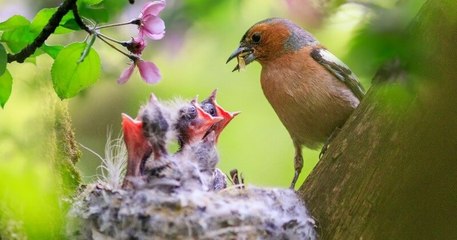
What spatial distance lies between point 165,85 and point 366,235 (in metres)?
2.98

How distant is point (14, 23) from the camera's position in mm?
1518

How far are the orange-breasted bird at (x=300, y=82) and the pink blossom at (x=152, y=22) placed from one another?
810 millimetres

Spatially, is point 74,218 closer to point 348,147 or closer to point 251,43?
point 348,147

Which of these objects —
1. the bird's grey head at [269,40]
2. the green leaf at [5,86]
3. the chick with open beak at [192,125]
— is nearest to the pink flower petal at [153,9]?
the green leaf at [5,86]

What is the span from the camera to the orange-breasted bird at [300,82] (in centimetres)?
240

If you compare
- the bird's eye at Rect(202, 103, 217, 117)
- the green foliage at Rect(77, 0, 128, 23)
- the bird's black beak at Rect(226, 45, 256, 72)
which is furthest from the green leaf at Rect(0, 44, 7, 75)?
the bird's black beak at Rect(226, 45, 256, 72)

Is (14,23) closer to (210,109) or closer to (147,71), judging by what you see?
(147,71)

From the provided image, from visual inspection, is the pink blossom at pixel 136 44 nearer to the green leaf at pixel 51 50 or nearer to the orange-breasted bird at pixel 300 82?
the green leaf at pixel 51 50

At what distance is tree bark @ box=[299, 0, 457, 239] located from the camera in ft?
2.07

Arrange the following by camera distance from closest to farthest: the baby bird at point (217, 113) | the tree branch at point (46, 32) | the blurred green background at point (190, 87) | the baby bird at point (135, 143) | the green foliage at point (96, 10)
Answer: the blurred green background at point (190, 87)
the tree branch at point (46, 32)
the green foliage at point (96, 10)
the baby bird at point (135, 143)
the baby bird at point (217, 113)

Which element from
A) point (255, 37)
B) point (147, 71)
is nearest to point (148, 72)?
point (147, 71)

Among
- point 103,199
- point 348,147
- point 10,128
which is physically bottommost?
point 103,199

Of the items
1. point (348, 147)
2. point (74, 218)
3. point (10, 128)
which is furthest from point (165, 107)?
point (10, 128)

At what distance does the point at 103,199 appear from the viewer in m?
1.96
